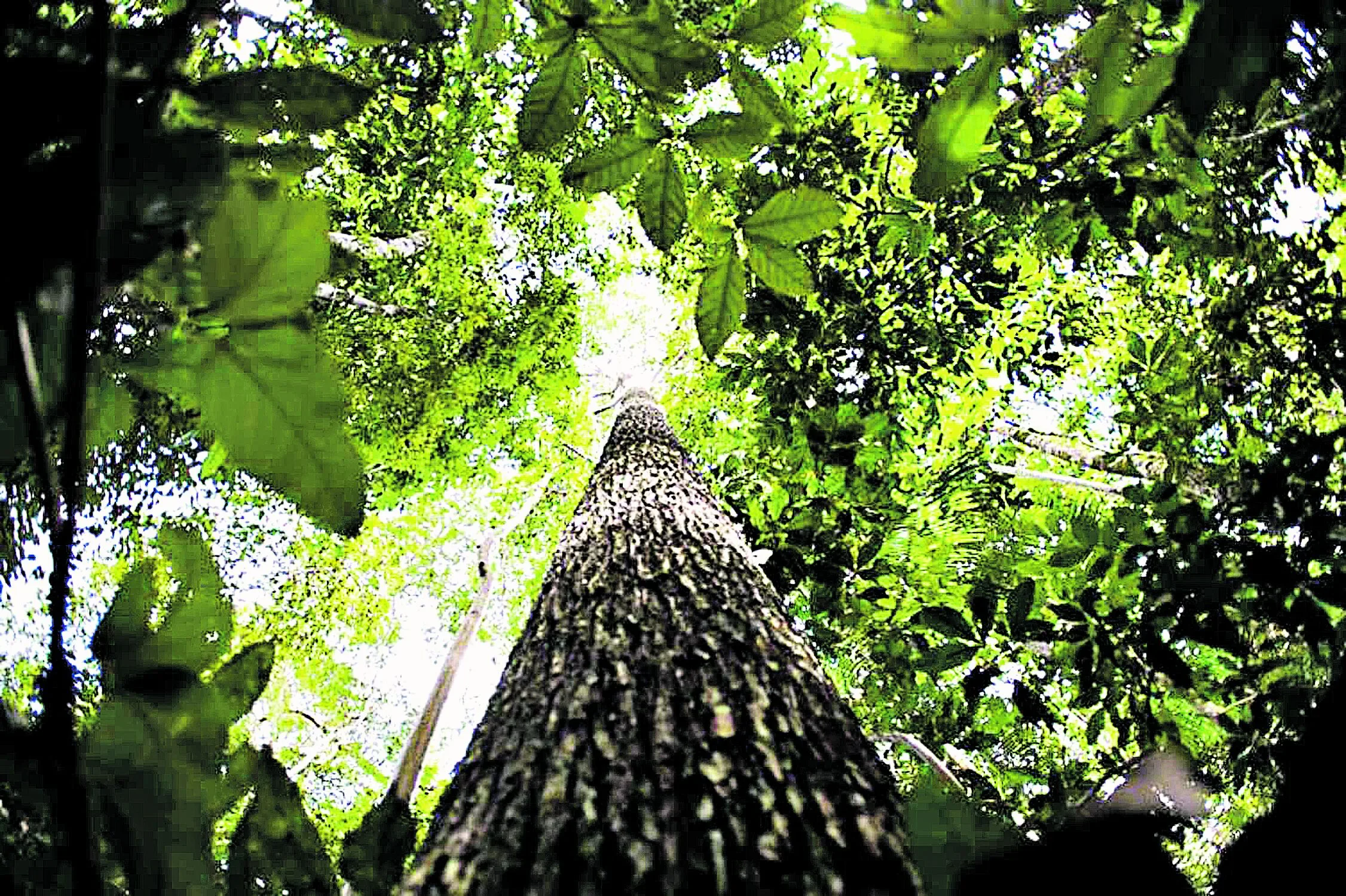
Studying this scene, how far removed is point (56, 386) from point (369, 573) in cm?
820

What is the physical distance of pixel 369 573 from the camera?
777 cm

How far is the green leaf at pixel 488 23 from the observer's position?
79 cm

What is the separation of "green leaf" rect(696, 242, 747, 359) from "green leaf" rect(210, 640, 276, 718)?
52cm

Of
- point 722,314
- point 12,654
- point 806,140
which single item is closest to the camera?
point 722,314

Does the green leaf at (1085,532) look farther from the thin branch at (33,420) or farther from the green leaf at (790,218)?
the thin branch at (33,420)

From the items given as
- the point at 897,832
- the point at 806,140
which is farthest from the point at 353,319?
the point at 897,832

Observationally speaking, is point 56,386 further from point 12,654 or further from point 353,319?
point 12,654

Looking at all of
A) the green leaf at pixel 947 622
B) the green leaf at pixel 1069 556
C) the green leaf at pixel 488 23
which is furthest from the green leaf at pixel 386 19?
the green leaf at pixel 1069 556

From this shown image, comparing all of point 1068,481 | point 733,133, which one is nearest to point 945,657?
point 733,133

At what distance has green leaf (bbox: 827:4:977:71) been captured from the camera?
1.88ft

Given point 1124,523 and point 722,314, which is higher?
point 722,314

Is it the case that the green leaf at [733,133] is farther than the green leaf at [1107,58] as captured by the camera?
Yes

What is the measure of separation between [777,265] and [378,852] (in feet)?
Result: 2.56

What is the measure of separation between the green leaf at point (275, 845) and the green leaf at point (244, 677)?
13 centimetres
